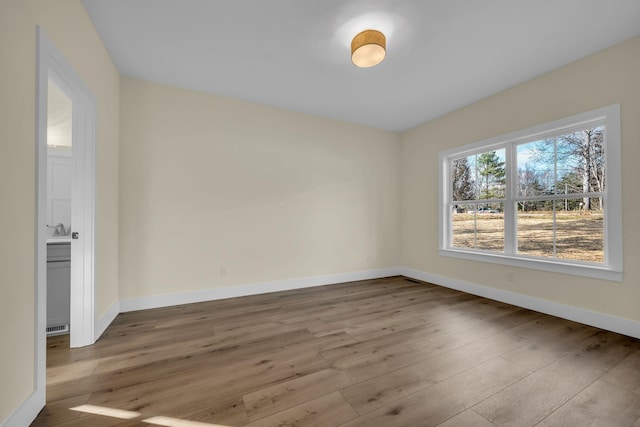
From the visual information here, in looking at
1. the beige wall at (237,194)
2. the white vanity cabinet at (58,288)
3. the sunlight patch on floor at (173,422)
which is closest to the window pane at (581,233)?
the beige wall at (237,194)

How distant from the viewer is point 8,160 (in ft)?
3.82

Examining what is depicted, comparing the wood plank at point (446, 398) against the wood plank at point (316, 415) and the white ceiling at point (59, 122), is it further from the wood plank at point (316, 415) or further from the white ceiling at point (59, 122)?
the white ceiling at point (59, 122)

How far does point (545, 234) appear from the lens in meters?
2.89

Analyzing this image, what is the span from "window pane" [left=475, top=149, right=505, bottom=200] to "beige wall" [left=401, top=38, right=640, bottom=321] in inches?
11.5

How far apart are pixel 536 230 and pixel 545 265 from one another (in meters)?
0.43

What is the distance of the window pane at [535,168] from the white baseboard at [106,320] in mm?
4748

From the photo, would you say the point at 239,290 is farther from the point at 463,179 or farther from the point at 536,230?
the point at 536,230

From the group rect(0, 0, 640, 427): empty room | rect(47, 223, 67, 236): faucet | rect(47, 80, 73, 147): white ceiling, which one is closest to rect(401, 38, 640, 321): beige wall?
rect(0, 0, 640, 427): empty room

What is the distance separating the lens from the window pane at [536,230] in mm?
2867

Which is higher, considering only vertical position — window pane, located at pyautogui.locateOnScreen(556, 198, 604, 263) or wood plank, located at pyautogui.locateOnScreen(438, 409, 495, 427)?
window pane, located at pyautogui.locateOnScreen(556, 198, 604, 263)

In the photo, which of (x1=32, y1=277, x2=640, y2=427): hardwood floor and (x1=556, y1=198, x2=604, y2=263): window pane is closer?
(x1=32, y1=277, x2=640, y2=427): hardwood floor

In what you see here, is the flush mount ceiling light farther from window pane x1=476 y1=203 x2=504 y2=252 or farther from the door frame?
window pane x1=476 y1=203 x2=504 y2=252

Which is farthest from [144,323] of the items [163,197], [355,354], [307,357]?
[355,354]

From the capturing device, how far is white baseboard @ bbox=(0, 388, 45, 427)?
115 cm
